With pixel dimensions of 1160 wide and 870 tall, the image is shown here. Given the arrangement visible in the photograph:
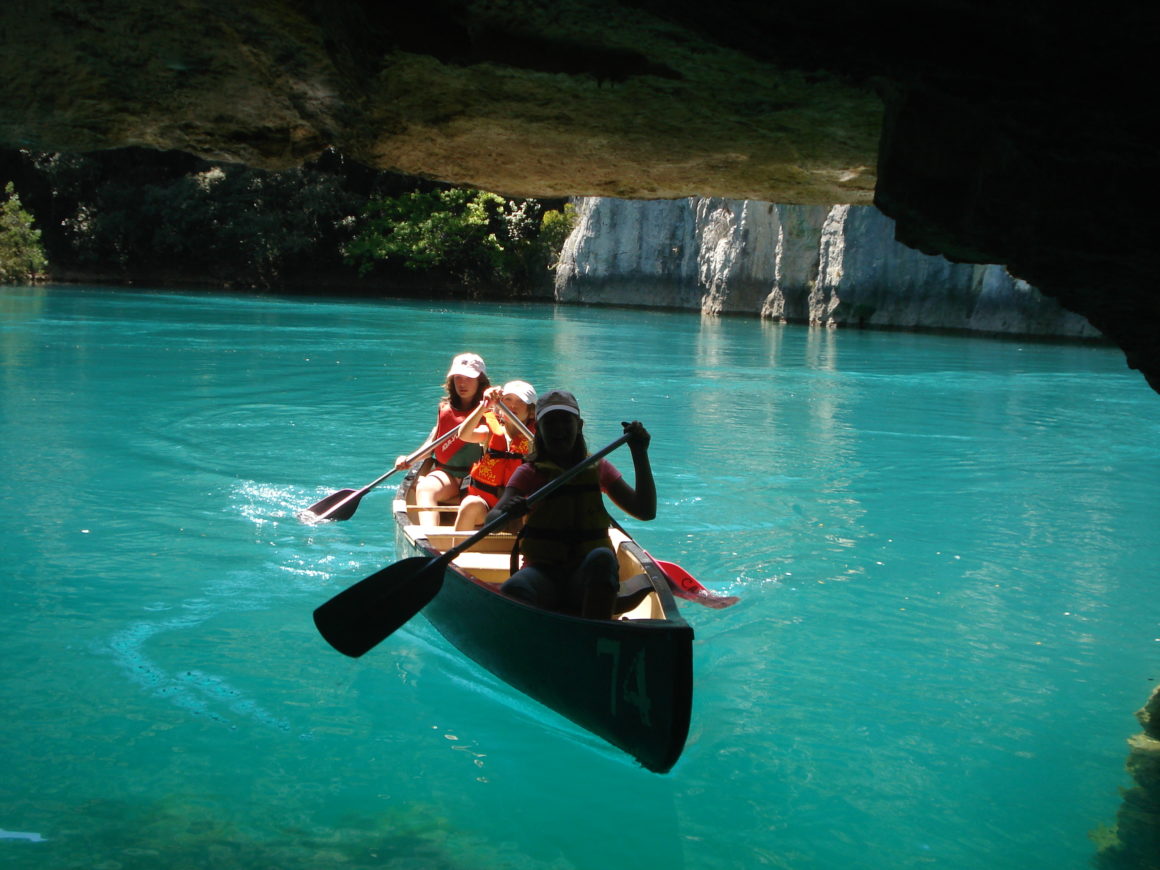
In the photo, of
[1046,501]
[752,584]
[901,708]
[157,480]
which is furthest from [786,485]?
[157,480]

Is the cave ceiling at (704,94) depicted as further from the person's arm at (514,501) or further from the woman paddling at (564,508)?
the person's arm at (514,501)

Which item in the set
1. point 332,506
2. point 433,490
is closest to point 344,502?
point 332,506

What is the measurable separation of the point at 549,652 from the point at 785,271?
29889 mm

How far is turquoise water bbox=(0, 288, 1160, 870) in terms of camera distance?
3.95m

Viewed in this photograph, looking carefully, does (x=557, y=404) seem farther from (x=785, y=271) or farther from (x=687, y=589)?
(x=785, y=271)

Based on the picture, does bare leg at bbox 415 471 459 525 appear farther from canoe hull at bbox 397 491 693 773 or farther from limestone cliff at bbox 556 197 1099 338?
limestone cliff at bbox 556 197 1099 338

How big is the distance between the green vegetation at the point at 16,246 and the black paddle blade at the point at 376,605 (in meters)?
35.2

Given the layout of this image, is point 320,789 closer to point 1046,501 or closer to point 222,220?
point 1046,501

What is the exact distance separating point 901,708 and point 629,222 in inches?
1357

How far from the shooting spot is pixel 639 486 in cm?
473

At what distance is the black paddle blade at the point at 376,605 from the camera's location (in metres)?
4.31

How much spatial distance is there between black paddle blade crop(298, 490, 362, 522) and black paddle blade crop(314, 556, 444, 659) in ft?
9.16

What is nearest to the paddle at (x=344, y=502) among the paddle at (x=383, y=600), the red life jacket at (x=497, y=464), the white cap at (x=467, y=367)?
the white cap at (x=467, y=367)

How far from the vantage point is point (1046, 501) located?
30.6 ft
